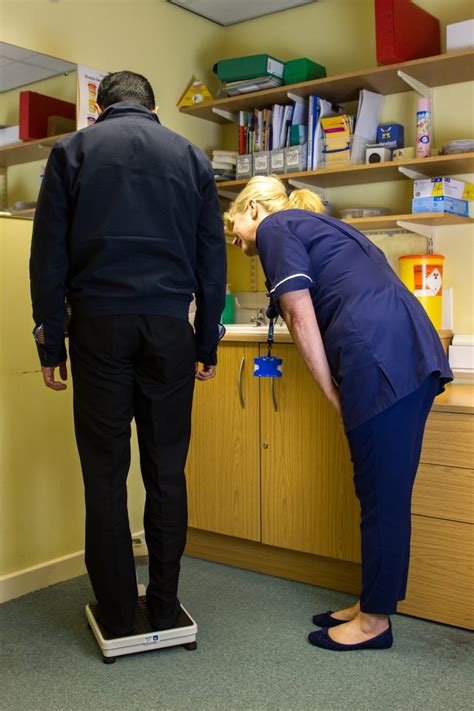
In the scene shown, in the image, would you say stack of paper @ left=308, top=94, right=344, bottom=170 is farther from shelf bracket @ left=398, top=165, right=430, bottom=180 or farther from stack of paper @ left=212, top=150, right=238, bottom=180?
stack of paper @ left=212, top=150, right=238, bottom=180

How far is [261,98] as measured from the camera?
11.4 ft

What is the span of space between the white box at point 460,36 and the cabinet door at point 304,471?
128cm

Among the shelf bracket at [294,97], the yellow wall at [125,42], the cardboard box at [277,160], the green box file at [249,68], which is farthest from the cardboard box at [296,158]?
the yellow wall at [125,42]

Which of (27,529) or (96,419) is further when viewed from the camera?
(27,529)

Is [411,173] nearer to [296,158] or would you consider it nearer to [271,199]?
[296,158]

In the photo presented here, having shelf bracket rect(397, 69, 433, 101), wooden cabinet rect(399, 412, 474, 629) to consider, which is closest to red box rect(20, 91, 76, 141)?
shelf bracket rect(397, 69, 433, 101)

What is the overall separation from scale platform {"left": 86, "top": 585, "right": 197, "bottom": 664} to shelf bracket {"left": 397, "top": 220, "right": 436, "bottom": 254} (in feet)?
5.46

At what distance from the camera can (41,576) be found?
2.68 meters

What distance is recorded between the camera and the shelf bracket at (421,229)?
3045 millimetres

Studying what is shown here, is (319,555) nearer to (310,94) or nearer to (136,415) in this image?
(136,415)

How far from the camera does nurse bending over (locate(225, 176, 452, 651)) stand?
204 centimetres

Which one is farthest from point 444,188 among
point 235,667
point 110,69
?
point 235,667

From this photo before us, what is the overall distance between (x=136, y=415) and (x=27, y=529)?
0.79 meters

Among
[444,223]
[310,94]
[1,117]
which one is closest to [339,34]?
[310,94]
